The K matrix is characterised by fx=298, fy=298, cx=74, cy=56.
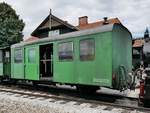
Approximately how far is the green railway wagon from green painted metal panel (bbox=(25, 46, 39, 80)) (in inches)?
128

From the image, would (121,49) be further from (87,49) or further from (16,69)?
(16,69)

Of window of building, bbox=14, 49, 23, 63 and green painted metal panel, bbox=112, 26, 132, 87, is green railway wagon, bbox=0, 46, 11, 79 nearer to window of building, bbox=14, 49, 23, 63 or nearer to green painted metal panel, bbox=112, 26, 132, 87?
window of building, bbox=14, 49, 23, 63

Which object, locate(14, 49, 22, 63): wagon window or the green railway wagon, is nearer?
locate(14, 49, 22, 63): wagon window

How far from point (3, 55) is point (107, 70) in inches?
437

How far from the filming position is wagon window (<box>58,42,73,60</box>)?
13031mm

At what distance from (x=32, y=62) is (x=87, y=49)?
5024 mm

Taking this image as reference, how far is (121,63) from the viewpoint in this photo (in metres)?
11.9

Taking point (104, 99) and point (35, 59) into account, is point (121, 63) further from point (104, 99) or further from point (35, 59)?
point (35, 59)

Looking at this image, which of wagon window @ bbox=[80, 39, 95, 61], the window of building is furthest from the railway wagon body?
the window of building

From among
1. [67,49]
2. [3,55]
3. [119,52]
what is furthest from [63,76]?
[3,55]

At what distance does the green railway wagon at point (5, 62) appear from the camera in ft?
64.8

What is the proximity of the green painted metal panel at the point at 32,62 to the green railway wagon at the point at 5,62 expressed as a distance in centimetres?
325

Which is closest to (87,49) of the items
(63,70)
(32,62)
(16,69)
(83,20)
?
(63,70)

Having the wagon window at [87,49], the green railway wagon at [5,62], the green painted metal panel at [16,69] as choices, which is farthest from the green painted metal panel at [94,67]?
the green railway wagon at [5,62]
